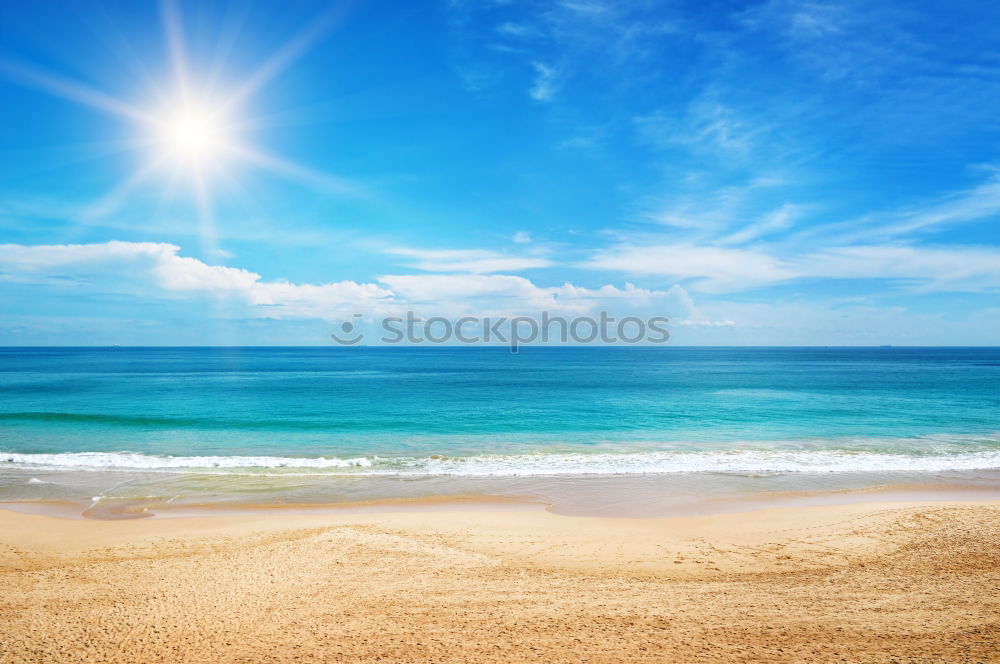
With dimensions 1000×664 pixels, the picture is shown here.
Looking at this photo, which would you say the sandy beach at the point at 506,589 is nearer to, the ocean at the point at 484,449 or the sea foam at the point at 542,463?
the ocean at the point at 484,449

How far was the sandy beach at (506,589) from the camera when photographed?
5.98 meters

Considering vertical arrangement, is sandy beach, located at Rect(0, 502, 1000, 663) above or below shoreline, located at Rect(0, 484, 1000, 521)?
above

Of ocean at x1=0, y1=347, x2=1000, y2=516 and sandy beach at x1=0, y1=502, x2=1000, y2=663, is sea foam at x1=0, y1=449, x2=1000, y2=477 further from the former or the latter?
sandy beach at x1=0, y1=502, x2=1000, y2=663

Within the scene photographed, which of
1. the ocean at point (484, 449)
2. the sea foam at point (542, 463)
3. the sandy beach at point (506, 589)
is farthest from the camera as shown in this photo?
the sea foam at point (542, 463)

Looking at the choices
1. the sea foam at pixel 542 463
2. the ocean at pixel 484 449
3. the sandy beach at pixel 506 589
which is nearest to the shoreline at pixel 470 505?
the ocean at pixel 484 449

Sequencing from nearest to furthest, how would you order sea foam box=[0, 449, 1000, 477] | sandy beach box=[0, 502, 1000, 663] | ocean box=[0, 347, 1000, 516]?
sandy beach box=[0, 502, 1000, 663] < ocean box=[0, 347, 1000, 516] < sea foam box=[0, 449, 1000, 477]

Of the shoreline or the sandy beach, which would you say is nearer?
the sandy beach

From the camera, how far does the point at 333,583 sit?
307 inches

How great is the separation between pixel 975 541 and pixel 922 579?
303 centimetres

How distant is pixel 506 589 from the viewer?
7.53 meters

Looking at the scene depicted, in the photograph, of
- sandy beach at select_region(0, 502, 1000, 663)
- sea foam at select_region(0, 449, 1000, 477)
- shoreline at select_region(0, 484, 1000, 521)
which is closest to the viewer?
sandy beach at select_region(0, 502, 1000, 663)

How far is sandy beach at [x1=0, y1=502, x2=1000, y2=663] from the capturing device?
5.98m

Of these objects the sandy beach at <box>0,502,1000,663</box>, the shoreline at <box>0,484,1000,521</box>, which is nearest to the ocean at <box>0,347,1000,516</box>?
the shoreline at <box>0,484,1000,521</box>

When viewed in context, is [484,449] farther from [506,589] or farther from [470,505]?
[506,589]
